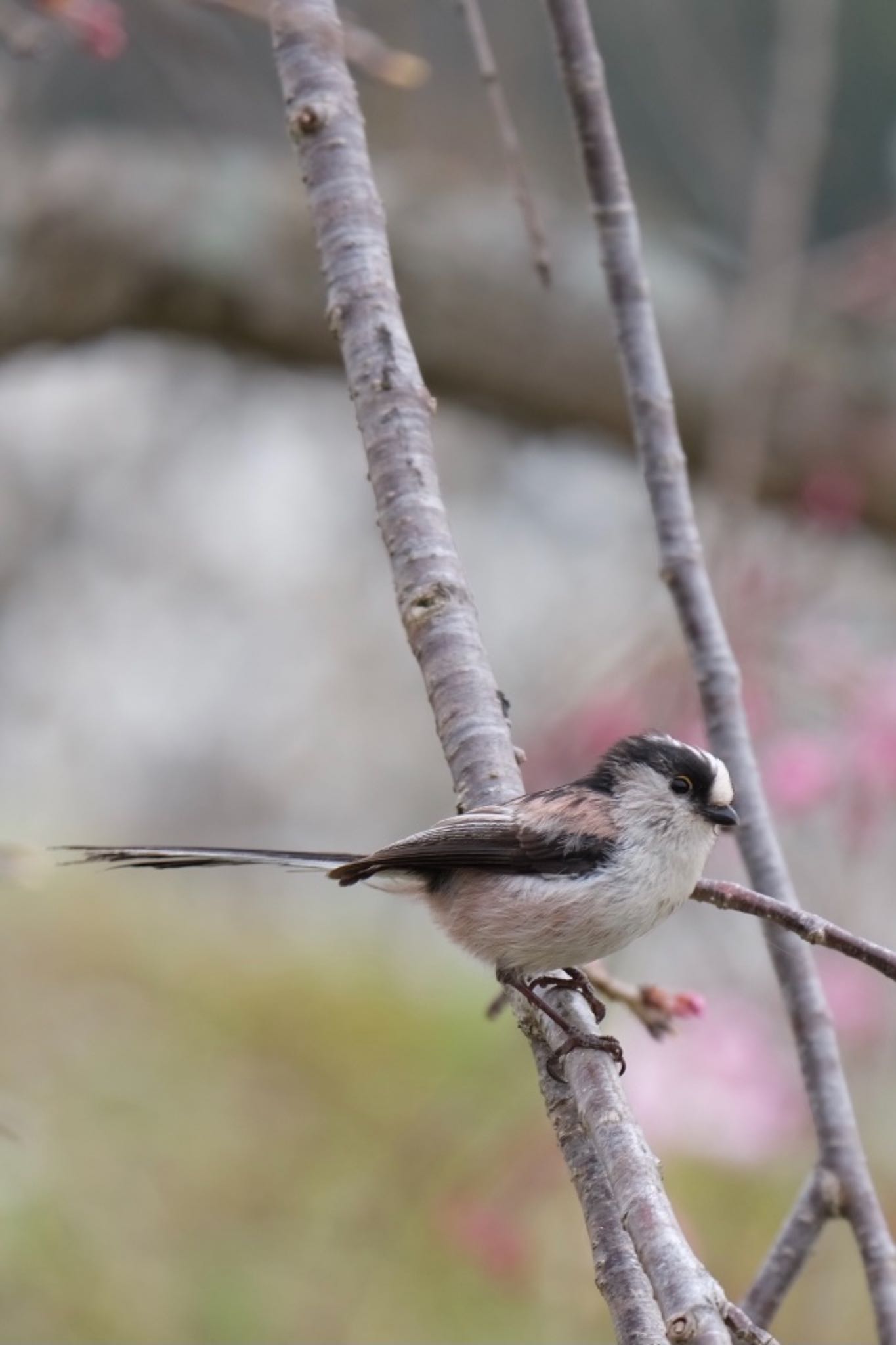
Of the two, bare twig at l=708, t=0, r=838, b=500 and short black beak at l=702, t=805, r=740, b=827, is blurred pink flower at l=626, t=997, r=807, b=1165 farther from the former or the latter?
short black beak at l=702, t=805, r=740, b=827

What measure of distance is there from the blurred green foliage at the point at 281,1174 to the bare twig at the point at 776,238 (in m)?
1.76

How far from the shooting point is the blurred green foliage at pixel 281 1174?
3893 millimetres

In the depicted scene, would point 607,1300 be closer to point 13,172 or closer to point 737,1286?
point 737,1286

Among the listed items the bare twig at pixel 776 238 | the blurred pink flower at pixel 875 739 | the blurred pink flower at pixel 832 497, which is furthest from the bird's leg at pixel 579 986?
the blurred pink flower at pixel 832 497

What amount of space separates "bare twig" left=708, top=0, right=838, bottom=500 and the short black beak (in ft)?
5.29

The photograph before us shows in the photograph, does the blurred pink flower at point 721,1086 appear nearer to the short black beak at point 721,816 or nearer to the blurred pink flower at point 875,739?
Answer: the blurred pink flower at point 875,739

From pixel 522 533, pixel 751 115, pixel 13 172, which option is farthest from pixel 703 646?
pixel 522 533

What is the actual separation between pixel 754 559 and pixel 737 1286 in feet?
6.44

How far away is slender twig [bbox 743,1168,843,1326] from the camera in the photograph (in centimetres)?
167

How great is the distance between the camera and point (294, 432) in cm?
730

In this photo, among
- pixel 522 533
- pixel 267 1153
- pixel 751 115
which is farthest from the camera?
pixel 522 533

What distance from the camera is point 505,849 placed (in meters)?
1.77

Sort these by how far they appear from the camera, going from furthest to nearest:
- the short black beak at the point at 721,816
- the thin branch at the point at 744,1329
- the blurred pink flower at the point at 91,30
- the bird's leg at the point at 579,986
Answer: the blurred pink flower at the point at 91,30 < the short black beak at the point at 721,816 < the bird's leg at the point at 579,986 < the thin branch at the point at 744,1329

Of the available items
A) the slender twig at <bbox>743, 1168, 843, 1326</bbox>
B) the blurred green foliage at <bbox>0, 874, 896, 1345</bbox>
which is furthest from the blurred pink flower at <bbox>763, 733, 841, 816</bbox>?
the slender twig at <bbox>743, 1168, 843, 1326</bbox>
